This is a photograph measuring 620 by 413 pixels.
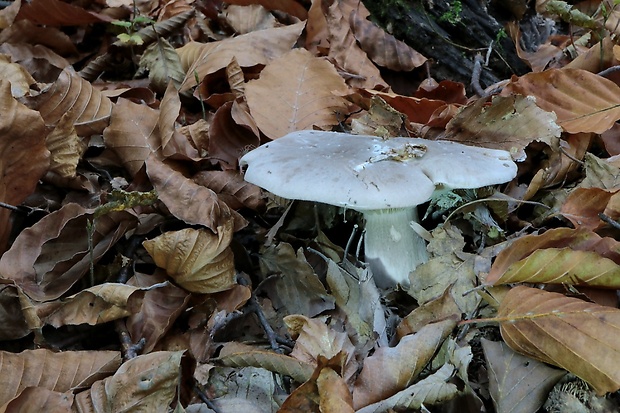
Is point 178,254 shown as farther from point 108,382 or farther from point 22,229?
point 22,229

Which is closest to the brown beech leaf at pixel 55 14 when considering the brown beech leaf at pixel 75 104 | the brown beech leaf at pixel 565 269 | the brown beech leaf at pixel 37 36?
the brown beech leaf at pixel 37 36

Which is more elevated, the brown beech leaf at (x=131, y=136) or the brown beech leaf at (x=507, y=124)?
the brown beech leaf at (x=507, y=124)

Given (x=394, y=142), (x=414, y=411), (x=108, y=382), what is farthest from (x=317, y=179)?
(x=108, y=382)

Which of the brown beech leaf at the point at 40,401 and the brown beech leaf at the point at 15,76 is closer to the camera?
the brown beech leaf at the point at 40,401

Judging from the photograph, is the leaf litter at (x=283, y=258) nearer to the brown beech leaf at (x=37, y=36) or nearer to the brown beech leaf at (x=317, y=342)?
the brown beech leaf at (x=317, y=342)

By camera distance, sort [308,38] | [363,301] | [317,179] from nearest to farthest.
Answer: [317,179] → [363,301] → [308,38]

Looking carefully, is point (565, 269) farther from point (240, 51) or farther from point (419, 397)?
point (240, 51)
